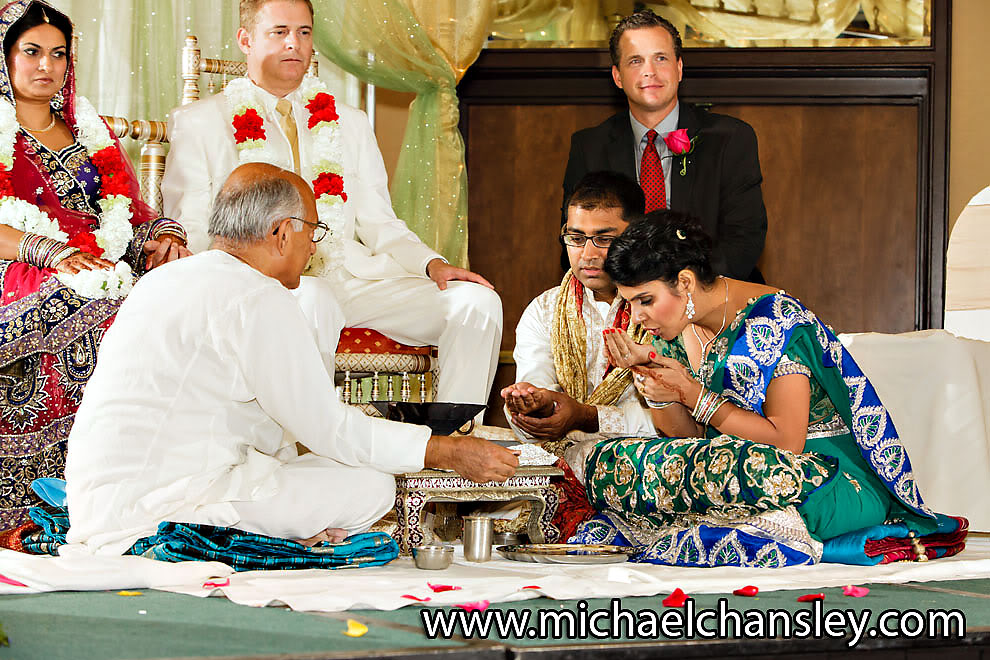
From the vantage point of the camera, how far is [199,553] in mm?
2979

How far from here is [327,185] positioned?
188 inches

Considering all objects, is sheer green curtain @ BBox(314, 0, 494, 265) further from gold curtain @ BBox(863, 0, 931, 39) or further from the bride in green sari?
gold curtain @ BBox(863, 0, 931, 39)

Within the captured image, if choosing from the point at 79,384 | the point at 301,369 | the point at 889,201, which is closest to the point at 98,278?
the point at 79,384

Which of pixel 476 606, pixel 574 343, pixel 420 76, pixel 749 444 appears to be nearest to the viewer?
pixel 476 606

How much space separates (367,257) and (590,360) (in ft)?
3.66

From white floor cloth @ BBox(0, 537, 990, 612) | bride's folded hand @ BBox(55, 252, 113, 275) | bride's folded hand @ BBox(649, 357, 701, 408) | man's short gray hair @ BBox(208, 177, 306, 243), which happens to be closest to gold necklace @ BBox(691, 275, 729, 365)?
bride's folded hand @ BBox(649, 357, 701, 408)

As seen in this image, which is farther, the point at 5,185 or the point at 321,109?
the point at 321,109

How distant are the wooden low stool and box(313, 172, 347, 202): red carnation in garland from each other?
5.57 feet

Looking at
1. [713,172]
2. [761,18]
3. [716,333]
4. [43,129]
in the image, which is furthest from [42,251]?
[761,18]

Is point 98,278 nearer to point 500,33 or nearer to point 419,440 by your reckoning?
point 419,440

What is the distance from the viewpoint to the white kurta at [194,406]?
296cm

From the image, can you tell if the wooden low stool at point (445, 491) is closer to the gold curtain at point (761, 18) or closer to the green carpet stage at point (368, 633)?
the green carpet stage at point (368, 633)

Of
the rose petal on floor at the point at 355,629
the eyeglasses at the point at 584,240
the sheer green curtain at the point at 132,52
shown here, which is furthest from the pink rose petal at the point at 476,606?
the sheer green curtain at the point at 132,52

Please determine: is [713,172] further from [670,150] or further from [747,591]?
[747,591]
